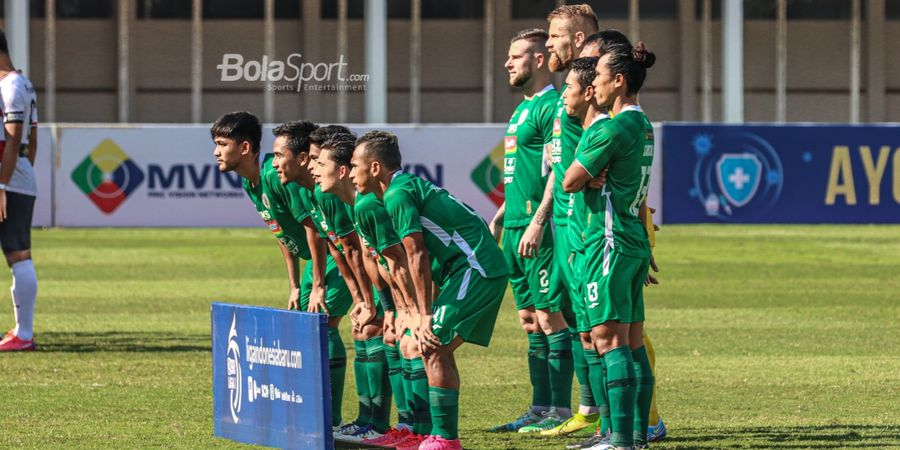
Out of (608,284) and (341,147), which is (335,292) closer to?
(341,147)

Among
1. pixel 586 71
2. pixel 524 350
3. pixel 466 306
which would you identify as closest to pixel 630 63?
pixel 586 71

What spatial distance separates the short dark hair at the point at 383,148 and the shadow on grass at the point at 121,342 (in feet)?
16.8

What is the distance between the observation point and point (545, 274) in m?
8.55

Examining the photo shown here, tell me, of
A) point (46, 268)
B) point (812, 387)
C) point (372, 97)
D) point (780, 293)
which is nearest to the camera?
point (812, 387)

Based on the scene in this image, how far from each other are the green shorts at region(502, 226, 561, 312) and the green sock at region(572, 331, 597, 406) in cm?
24

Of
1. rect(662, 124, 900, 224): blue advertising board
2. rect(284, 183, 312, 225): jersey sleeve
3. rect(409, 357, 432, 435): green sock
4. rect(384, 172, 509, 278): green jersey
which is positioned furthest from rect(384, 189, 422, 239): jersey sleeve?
rect(662, 124, 900, 224): blue advertising board

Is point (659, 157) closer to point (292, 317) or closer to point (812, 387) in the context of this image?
point (812, 387)

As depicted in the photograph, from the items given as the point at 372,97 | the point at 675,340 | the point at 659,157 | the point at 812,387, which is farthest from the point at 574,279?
the point at 372,97

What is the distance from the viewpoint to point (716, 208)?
2727 centimetres

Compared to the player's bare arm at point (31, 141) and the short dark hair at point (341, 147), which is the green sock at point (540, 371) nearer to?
the short dark hair at point (341, 147)

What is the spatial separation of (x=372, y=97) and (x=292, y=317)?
33.1 meters

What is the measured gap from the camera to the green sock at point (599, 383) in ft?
25.4

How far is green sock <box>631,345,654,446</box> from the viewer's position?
24.4ft
